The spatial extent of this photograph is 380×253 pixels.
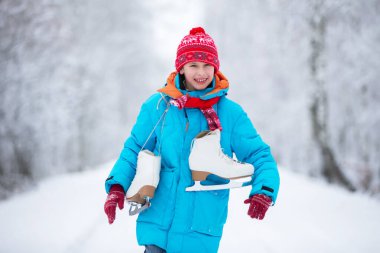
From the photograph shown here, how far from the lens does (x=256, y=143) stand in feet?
8.07

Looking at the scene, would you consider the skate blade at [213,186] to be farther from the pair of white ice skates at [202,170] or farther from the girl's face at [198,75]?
the girl's face at [198,75]

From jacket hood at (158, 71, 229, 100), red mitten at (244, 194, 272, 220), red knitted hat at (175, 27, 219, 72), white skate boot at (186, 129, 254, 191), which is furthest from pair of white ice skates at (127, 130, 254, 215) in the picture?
red knitted hat at (175, 27, 219, 72)

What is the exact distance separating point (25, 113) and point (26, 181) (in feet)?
6.30

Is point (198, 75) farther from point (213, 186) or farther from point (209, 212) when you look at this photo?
point (209, 212)

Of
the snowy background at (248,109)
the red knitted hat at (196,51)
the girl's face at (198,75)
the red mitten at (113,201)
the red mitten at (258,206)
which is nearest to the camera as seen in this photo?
the red mitten at (258,206)

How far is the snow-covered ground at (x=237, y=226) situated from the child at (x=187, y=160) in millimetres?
2346

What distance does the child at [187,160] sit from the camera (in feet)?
7.57

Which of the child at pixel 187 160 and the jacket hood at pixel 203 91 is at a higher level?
the jacket hood at pixel 203 91

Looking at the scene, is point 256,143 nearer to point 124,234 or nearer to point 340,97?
point 124,234

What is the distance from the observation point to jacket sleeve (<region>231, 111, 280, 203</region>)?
2.26m

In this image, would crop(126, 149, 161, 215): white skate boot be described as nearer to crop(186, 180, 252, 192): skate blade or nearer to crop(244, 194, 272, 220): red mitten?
crop(186, 180, 252, 192): skate blade

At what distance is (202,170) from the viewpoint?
7.41 feet

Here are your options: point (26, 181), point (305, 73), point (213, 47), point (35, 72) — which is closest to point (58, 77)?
point (35, 72)

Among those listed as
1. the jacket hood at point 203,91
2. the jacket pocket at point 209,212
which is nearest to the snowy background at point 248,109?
the jacket pocket at point 209,212
